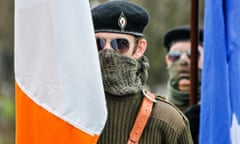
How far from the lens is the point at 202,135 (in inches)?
227

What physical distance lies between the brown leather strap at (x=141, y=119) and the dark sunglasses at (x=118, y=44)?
11.1 inches

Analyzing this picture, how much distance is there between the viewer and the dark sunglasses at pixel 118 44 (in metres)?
5.45

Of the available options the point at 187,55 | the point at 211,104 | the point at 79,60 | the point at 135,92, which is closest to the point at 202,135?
the point at 211,104

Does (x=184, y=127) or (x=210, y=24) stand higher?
(x=210, y=24)

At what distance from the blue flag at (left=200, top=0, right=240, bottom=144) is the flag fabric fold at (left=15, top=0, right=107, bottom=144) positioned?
2.52 ft

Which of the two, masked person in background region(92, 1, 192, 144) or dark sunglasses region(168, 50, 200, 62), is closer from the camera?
masked person in background region(92, 1, 192, 144)

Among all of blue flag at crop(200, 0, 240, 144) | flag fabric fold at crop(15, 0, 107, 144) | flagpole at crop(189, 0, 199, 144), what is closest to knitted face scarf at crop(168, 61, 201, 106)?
flagpole at crop(189, 0, 199, 144)

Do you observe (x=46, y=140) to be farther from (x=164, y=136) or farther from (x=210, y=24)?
(x=210, y=24)

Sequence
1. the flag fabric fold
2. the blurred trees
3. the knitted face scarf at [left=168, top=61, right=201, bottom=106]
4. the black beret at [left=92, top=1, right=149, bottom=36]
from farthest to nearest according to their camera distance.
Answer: the blurred trees, the knitted face scarf at [left=168, top=61, right=201, bottom=106], the black beret at [left=92, top=1, right=149, bottom=36], the flag fabric fold

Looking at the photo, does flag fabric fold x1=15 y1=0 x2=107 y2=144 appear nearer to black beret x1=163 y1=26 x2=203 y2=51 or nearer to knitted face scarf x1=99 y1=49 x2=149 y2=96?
knitted face scarf x1=99 y1=49 x2=149 y2=96

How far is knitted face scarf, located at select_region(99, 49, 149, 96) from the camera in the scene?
5.39 meters

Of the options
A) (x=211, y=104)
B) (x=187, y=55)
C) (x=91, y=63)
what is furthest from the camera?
(x=187, y=55)

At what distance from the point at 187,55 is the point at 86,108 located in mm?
2917

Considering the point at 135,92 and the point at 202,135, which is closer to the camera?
the point at 135,92
